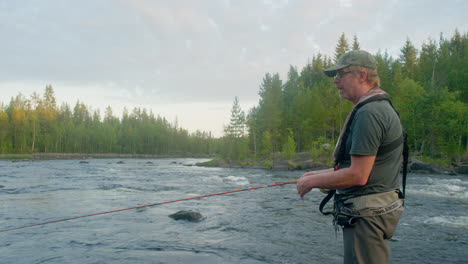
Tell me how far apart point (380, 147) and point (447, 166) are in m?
34.6

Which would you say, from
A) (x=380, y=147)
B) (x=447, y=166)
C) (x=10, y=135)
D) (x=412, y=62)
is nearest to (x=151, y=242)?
(x=380, y=147)

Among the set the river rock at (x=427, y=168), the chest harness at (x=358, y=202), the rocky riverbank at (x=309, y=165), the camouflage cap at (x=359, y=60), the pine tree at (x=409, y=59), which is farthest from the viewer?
the pine tree at (x=409, y=59)

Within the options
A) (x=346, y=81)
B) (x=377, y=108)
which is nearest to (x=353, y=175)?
(x=377, y=108)

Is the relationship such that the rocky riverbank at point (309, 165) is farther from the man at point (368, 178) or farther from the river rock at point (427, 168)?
the man at point (368, 178)

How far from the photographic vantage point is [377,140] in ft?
8.47

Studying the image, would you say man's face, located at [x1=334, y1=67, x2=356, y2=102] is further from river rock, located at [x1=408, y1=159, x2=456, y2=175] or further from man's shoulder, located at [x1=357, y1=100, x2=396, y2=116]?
river rock, located at [x1=408, y1=159, x2=456, y2=175]

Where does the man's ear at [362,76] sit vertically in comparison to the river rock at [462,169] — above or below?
above

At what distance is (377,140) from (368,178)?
1.10 feet

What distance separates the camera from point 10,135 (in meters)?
81.4

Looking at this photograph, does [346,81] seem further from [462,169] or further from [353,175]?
[462,169]

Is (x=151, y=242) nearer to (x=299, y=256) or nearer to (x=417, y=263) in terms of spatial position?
(x=299, y=256)

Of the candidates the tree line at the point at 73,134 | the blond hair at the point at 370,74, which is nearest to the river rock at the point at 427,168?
the blond hair at the point at 370,74

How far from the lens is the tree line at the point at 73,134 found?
81938mm

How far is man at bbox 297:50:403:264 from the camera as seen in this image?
2580mm
